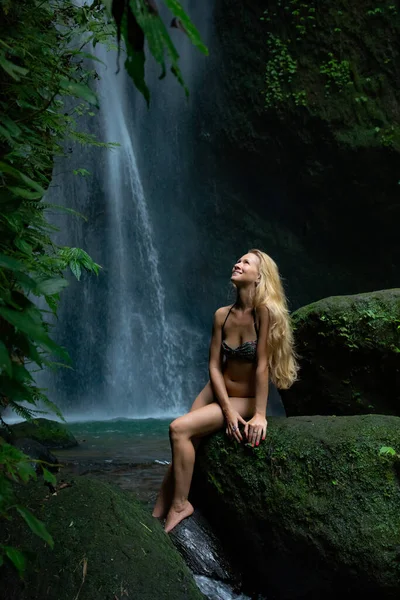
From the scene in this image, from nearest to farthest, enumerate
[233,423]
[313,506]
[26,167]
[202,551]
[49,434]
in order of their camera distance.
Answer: [26,167]
[313,506]
[202,551]
[233,423]
[49,434]

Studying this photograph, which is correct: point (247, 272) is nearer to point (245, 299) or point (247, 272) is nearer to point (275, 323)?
point (245, 299)

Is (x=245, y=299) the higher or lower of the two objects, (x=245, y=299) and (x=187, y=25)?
the lower

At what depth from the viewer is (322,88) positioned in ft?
45.1

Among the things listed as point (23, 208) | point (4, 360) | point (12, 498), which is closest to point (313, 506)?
point (23, 208)

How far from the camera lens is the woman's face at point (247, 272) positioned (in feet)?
13.8

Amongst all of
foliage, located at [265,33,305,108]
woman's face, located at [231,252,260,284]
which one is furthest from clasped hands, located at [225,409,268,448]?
foliage, located at [265,33,305,108]

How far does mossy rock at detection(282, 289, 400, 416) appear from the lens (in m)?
5.09

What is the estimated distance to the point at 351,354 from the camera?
5.21m

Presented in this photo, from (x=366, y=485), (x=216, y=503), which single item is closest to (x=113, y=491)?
(x=216, y=503)

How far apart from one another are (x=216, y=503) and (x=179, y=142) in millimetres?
13830

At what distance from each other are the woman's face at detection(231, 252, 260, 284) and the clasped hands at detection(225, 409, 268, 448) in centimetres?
86

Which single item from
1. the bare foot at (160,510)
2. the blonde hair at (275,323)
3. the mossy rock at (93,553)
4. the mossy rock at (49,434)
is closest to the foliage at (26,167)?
the mossy rock at (93,553)

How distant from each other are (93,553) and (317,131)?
1254cm

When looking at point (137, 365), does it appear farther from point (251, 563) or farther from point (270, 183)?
point (251, 563)
